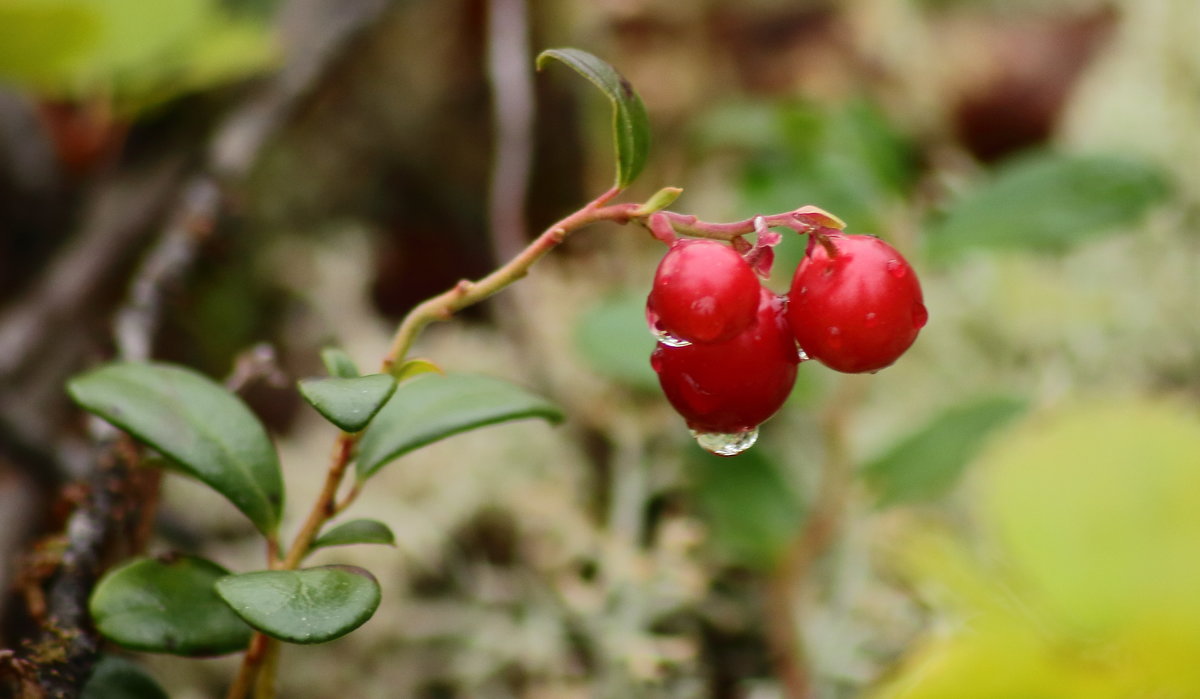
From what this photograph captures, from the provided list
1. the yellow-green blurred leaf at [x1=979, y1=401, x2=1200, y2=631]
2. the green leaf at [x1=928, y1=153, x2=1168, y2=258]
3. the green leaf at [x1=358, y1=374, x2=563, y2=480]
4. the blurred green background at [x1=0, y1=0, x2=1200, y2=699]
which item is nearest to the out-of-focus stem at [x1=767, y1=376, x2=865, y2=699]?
the blurred green background at [x1=0, y1=0, x2=1200, y2=699]

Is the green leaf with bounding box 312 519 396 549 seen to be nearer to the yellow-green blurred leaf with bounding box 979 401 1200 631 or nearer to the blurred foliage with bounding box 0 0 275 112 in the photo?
the yellow-green blurred leaf with bounding box 979 401 1200 631

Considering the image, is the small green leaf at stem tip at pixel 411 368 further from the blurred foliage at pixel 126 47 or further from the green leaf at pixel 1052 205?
the blurred foliage at pixel 126 47

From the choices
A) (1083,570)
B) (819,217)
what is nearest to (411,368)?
(819,217)

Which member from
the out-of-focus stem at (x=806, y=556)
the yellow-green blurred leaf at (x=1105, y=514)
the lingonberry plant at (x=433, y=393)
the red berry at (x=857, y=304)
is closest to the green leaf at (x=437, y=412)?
the lingonberry plant at (x=433, y=393)

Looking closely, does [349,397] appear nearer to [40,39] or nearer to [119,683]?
[119,683]

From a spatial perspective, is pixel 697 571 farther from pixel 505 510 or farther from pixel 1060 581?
pixel 1060 581

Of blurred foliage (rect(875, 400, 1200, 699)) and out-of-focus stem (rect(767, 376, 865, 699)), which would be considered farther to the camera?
out-of-focus stem (rect(767, 376, 865, 699))

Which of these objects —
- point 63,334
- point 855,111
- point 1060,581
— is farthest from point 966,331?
point 63,334

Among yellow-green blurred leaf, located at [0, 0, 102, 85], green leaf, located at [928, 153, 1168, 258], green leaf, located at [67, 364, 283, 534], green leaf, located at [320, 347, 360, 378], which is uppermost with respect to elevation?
yellow-green blurred leaf, located at [0, 0, 102, 85]
